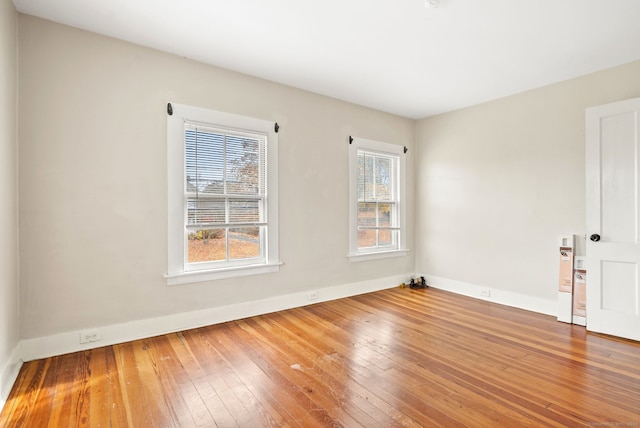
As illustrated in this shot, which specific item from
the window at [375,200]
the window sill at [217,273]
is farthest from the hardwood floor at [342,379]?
the window at [375,200]

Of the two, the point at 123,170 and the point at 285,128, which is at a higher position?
the point at 285,128

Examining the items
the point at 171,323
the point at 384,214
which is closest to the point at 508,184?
the point at 384,214

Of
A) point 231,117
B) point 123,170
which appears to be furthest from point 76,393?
point 231,117

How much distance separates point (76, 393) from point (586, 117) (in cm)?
517

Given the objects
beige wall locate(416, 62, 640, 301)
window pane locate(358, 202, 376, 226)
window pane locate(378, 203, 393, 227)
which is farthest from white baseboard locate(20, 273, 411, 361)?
beige wall locate(416, 62, 640, 301)

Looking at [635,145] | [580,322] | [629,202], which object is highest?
[635,145]

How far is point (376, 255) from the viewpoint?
4.91 m

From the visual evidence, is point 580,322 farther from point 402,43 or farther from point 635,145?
point 402,43

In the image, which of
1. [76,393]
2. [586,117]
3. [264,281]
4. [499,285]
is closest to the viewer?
[76,393]

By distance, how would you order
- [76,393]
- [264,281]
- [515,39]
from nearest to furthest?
[76,393] < [515,39] < [264,281]

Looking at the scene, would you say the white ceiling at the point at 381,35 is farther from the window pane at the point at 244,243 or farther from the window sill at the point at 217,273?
the window sill at the point at 217,273

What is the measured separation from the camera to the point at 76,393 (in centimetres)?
214

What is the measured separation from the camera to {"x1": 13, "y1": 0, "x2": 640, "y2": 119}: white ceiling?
2.45 m

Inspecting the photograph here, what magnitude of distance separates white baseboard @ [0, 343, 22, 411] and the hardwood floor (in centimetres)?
4
